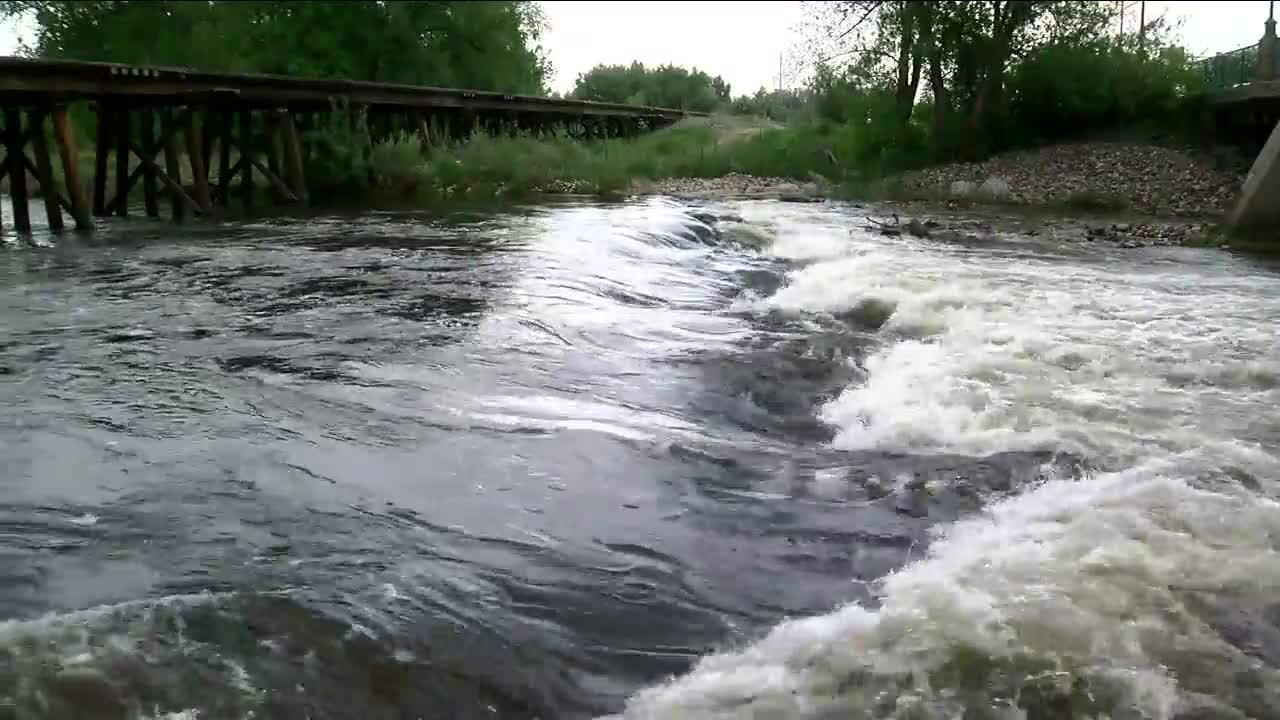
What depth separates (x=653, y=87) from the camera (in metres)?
71.8

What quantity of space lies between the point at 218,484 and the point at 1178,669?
11.3 ft

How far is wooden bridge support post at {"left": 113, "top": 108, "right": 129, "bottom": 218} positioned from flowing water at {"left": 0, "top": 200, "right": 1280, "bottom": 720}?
10444 mm

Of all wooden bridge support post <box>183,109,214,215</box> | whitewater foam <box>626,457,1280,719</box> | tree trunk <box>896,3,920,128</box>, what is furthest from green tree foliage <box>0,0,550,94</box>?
whitewater foam <box>626,457,1280,719</box>

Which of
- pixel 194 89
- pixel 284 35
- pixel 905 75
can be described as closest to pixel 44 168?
pixel 194 89

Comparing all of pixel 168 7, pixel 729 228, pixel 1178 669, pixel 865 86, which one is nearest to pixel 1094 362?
pixel 1178 669

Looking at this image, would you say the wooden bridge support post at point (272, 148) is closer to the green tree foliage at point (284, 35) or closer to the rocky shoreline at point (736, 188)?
the rocky shoreline at point (736, 188)

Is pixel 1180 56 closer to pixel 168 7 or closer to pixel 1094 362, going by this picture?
pixel 1094 362

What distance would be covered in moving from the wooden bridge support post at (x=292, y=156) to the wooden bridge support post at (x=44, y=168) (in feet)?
17.1

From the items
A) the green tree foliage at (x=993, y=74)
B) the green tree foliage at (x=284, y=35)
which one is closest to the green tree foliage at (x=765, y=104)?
the green tree foliage at (x=284, y=35)

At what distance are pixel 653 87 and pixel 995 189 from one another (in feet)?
176

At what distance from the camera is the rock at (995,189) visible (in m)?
20.6

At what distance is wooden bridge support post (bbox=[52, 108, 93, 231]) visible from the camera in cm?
1428

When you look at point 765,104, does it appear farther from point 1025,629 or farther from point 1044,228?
point 1025,629

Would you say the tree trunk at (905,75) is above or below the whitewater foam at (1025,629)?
above
